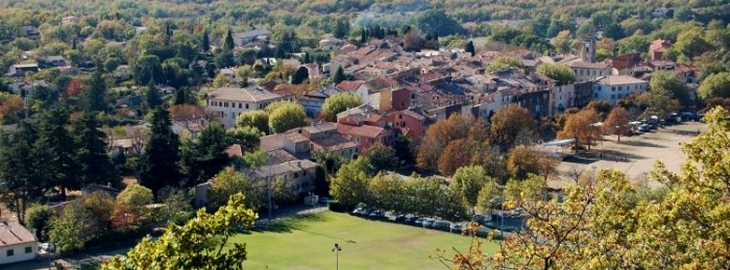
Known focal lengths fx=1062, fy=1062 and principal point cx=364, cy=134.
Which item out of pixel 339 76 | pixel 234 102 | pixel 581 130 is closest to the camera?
pixel 581 130

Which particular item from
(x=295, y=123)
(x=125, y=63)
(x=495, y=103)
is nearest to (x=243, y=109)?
(x=295, y=123)

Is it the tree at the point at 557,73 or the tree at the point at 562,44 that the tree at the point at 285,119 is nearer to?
the tree at the point at 557,73

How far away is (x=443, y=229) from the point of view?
19.5m

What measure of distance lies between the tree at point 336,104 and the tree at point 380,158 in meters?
4.60

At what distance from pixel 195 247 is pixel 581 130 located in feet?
74.3

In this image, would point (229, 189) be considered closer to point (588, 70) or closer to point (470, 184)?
point (470, 184)

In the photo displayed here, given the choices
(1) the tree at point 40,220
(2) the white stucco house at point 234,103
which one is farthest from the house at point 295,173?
(2) the white stucco house at point 234,103

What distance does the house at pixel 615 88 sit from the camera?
33500 mm

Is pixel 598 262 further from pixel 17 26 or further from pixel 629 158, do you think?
pixel 17 26

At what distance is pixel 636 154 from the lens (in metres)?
26.5

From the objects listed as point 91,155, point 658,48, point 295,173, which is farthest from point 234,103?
point 658,48

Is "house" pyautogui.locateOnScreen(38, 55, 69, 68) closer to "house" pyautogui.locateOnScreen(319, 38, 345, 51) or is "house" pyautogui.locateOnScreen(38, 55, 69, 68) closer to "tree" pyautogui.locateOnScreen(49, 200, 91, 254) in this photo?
"house" pyautogui.locateOnScreen(319, 38, 345, 51)

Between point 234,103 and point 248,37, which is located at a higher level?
point 248,37

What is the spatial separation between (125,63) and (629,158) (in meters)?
21.8
